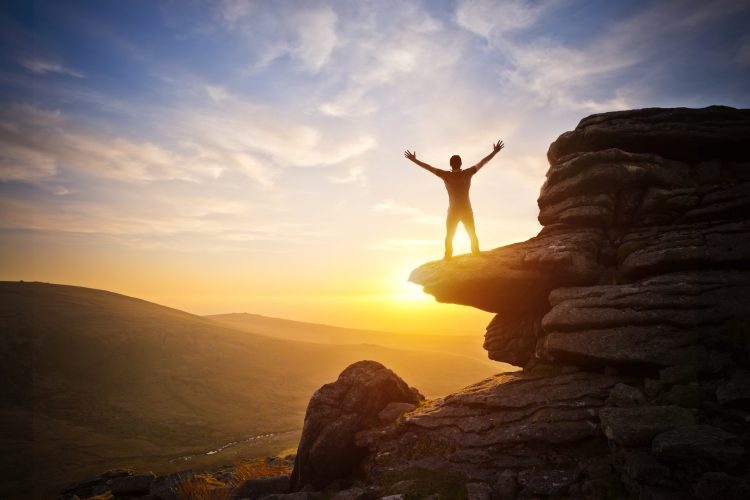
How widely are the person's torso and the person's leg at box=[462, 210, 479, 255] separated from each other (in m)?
0.49

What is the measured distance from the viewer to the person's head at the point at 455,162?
677 inches

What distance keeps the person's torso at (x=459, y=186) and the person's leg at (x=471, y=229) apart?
49 cm

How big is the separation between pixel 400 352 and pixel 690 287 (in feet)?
494

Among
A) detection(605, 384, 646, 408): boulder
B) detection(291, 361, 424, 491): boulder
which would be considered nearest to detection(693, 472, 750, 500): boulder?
detection(605, 384, 646, 408): boulder

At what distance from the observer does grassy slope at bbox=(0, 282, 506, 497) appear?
55.7m

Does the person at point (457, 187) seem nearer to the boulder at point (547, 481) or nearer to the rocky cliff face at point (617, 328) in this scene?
the rocky cliff face at point (617, 328)

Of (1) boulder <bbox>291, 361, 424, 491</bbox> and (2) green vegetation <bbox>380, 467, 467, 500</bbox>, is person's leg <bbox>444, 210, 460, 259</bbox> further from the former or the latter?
(2) green vegetation <bbox>380, 467, 467, 500</bbox>

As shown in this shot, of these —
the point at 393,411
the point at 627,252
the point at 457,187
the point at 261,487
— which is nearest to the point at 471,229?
the point at 457,187

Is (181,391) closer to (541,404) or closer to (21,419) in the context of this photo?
(21,419)

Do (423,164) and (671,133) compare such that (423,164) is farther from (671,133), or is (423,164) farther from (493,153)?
(671,133)

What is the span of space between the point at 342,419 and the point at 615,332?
12.0 metres

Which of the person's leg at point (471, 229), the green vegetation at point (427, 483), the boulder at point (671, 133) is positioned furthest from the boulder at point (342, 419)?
the boulder at point (671, 133)

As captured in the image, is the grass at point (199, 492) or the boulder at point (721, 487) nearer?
the boulder at point (721, 487)

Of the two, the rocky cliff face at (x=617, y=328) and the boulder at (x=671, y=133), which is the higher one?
the boulder at (x=671, y=133)
